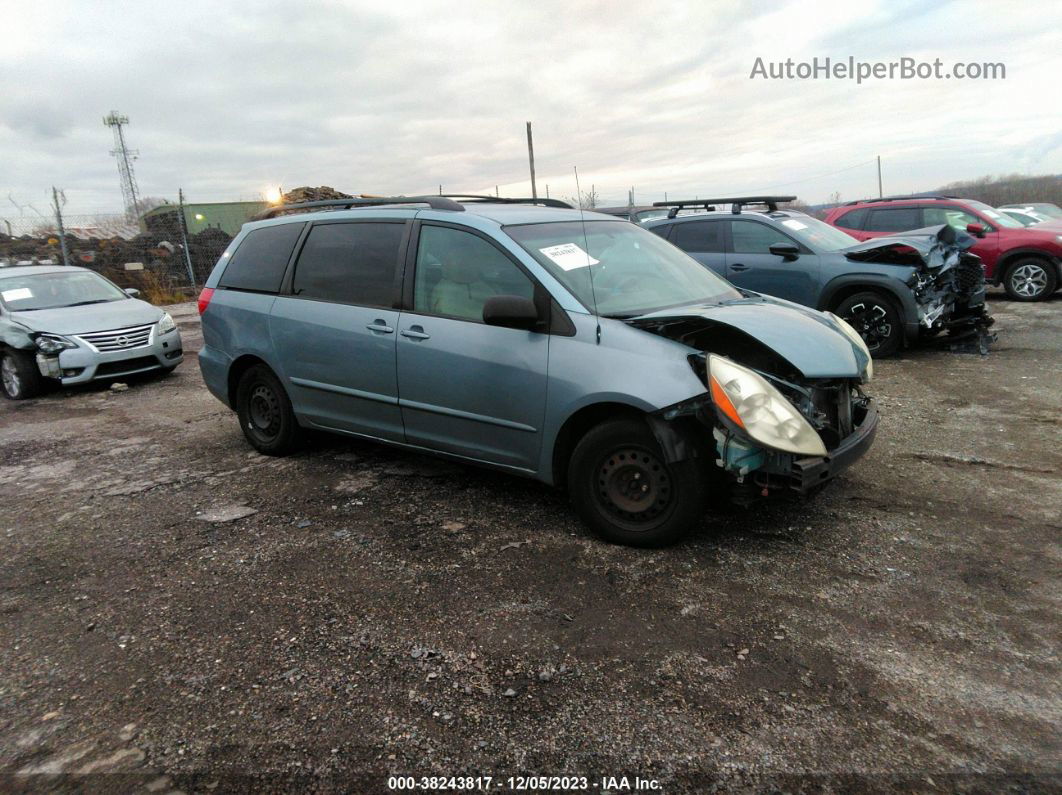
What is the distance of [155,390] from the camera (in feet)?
26.1

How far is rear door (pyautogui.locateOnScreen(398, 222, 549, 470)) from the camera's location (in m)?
3.67

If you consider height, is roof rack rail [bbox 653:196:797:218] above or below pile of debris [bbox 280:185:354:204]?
below

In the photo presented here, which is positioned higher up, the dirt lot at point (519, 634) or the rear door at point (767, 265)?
the rear door at point (767, 265)

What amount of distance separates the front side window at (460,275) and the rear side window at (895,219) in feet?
32.3

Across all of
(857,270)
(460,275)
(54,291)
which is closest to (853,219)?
(857,270)

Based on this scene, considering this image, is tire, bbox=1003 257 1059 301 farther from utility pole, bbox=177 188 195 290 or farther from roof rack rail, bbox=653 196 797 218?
utility pole, bbox=177 188 195 290

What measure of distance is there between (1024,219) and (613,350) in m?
13.1

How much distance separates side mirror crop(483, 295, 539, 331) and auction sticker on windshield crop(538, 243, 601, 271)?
381 millimetres

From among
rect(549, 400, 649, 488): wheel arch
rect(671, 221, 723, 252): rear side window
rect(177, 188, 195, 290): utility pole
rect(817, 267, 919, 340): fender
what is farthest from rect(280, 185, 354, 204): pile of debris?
rect(549, 400, 649, 488): wheel arch

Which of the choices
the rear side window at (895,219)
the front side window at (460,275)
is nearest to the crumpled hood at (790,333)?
the front side window at (460,275)

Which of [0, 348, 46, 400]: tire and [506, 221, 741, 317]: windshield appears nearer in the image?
[506, 221, 741, 317]: windshield

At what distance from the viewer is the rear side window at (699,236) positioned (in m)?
8.34

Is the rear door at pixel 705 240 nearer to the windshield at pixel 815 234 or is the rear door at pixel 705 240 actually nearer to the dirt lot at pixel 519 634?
the windshield at pixel 815 234

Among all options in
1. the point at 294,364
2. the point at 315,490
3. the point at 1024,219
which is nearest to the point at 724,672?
the point at 315,490
